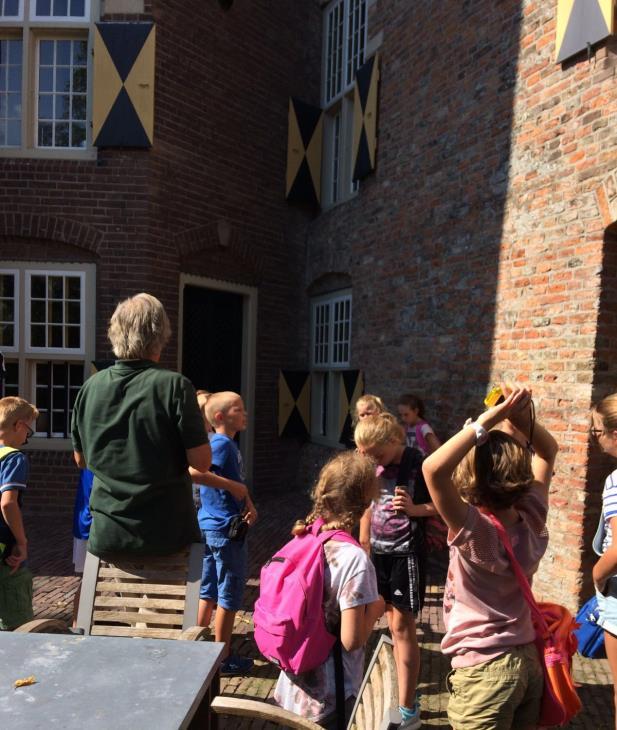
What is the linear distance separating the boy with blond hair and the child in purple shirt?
6.86ft

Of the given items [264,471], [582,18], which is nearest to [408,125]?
[582,18]

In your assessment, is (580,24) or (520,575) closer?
(520,575)

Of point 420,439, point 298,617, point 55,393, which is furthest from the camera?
point 55,393

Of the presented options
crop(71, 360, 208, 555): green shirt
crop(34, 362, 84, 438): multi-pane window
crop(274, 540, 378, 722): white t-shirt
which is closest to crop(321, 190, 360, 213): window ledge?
crop(34, 362, 84, 438): multi-pane window

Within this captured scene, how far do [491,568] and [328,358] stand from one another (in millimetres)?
6902

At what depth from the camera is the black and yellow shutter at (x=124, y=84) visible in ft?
22.5

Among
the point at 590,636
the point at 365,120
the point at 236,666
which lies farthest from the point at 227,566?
the point at 365,120

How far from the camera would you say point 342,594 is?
6.12 feet

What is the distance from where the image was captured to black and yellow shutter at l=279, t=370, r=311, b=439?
872cm

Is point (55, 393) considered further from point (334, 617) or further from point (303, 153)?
point (334, 617)

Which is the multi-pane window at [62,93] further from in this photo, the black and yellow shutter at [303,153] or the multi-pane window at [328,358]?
the multi-pane window at [328,358]

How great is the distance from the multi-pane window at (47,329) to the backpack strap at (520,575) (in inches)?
244

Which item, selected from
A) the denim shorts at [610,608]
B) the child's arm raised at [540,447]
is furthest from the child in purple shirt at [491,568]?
the denim shorts at [610,608]

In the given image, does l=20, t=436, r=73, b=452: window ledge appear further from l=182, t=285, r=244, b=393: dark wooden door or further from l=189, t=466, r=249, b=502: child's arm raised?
l=189, t=466, r=249, b=502: child's arm raised
